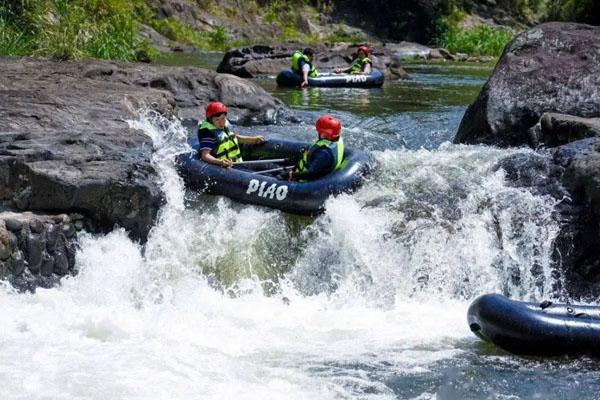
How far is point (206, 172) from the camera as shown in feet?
29.3

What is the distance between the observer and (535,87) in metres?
11.2

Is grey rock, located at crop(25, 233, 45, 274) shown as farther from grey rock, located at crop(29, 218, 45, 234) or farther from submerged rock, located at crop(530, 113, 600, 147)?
submerged rock, located at crop(530, 113, 600, 147)

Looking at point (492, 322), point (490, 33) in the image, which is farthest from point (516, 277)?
point (490, 33)

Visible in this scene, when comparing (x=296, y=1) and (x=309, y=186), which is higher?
(x=309, y=186)

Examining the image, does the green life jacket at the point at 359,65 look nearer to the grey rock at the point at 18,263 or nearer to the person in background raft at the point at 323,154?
the person in background raft at the point at 323,154

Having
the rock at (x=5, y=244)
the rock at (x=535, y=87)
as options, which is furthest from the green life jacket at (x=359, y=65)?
the rock at (x=5, y=244)

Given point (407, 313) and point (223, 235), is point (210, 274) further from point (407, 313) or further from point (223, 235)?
point (407, 313)

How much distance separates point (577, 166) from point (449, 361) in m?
2.89

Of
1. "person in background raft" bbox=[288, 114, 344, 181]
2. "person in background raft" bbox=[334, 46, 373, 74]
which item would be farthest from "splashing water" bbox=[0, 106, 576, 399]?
"person in background raft" bbox=[334, 46, 373, 74]

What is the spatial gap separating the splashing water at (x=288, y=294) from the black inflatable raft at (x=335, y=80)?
9430 millimetres

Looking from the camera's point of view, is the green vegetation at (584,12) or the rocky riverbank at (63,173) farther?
the green vegetation at (584,12)

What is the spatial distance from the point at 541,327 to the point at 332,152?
3.17 metres

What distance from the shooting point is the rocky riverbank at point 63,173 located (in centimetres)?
738

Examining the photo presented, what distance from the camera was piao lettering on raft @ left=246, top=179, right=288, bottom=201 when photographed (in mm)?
8641
